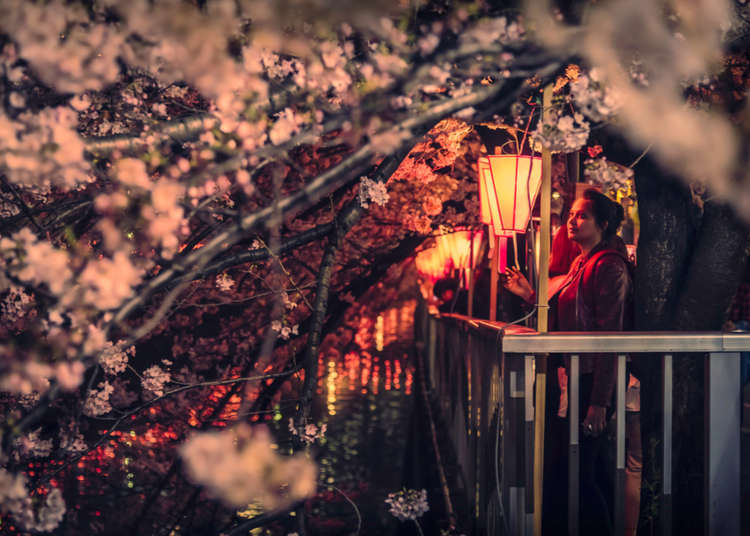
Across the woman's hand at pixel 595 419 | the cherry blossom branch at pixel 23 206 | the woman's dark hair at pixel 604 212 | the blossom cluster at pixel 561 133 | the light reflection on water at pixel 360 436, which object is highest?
the blossom cluster at pixel 561 133

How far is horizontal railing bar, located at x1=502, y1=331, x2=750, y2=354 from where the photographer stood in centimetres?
390

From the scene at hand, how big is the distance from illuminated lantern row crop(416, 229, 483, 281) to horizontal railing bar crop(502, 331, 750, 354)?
470cm

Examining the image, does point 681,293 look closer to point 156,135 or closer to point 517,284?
point 517,284

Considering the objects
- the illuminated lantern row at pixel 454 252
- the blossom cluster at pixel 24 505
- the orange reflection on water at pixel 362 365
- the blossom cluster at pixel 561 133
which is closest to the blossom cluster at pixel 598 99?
the blossom cluster at pixel 561 133

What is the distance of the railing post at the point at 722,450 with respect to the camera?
410cm

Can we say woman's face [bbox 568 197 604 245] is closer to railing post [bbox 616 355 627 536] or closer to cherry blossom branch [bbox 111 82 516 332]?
railing post [bbox 616 355 627 536]

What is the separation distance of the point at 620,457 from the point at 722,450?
0.63 meters

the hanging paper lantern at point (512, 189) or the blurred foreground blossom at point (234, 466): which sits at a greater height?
the hanging paper lantern at point (512, 189)

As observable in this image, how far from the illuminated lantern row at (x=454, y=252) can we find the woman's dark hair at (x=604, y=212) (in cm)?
360

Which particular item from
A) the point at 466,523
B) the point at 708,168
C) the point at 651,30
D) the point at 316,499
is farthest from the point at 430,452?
the point at 651,30

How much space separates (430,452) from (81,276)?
7.00 m

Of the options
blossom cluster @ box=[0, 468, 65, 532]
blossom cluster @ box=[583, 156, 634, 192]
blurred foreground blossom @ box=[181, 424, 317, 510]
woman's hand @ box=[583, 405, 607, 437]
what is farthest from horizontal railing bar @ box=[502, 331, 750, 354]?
blossom cluster @ box=[0, 468, 65, 532]

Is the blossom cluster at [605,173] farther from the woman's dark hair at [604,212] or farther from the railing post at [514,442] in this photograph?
the railing post at [514,442]

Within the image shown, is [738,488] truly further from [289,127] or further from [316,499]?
[316,499]
